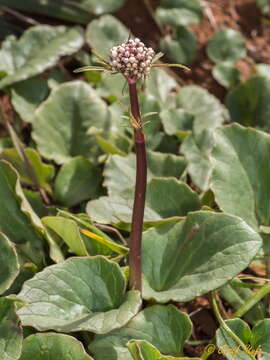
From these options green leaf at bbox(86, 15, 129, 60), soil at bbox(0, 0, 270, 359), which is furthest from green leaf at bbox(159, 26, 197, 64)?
green leaf at bbox(86, 15, 129, 60)

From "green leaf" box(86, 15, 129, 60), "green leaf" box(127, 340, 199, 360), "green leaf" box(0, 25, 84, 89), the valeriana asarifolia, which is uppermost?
the valeriana asarifolia

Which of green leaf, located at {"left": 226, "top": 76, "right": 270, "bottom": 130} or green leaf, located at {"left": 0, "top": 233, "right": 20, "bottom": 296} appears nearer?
green leaf, located at {"left": 0, "top": 233, "right": 20, "bottom": 296}

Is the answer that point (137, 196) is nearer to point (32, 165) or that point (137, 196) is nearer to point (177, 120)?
point (32, 165)

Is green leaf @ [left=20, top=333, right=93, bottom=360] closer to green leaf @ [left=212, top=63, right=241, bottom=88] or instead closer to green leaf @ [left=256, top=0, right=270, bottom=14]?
green leaf @ [left=212, top=63, right=241, bottom=88]

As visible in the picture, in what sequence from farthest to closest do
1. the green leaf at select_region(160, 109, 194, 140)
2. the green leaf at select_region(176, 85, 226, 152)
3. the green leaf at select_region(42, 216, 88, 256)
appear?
the green leaf at select_region(176, 85, 226, 152)
the green leaf at select_region(160, 109, 194, 140)
the green leaf at select_region(42, 216, 88, 256)

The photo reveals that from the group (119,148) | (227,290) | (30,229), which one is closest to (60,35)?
(119,148)

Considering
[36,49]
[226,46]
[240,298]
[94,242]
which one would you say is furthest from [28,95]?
[240,298]

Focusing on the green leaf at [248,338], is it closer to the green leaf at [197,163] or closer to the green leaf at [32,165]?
the green leaf at [197,163]

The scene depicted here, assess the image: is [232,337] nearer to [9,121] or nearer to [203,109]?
[203,109]
